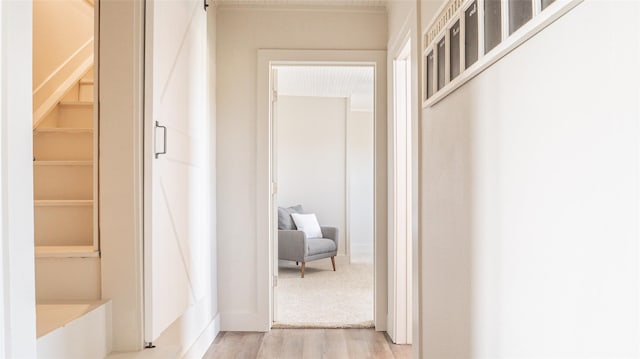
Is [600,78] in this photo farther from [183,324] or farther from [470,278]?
[183,324]

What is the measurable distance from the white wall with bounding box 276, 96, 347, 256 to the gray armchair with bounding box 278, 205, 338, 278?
771 millimetres

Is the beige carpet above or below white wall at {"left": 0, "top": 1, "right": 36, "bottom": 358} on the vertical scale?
below

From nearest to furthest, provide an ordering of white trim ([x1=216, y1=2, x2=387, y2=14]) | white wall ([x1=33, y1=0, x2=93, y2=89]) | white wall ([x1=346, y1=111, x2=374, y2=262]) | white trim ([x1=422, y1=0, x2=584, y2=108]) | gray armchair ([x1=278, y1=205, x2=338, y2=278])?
white trim ([x1=422, y1=0, x2=584, y2=108]) < white wall ([x1=33, y1=0, x2=93, y2=89]) < white trim ([x1=216, y1=2, x2=387, y2=14]) < gray armchair ([x1=278, y1=205, x2=338, y2=278]) < white wall ([x1=346, y1=111, x2=374, y2=262])

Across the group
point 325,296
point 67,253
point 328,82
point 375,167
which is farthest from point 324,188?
point 67,253

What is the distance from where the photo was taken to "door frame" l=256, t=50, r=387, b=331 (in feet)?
11.3

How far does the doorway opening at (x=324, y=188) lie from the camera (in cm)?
505

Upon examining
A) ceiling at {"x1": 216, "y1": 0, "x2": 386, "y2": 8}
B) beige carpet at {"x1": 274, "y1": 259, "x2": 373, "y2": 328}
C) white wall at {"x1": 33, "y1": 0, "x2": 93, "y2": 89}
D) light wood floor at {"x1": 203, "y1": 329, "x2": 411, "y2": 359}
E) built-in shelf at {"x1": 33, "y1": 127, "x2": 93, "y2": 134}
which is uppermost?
ceiling at {"x1": 216, "y1": 0, "x2": 386, "y2": 8}

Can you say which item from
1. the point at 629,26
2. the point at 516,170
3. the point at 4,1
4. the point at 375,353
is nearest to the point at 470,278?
the point at 516,170

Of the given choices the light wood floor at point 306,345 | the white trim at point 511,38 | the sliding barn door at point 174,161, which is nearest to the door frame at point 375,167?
the light wood floor at point 306,345

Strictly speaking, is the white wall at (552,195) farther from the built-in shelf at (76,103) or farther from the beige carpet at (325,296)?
the built-in shelf at (76,103)

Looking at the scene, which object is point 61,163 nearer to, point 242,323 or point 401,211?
point 242,323

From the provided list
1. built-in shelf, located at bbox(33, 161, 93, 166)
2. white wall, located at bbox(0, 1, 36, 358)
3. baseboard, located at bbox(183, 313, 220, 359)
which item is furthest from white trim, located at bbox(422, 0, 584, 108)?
baseboard, located at bbox(183, 313, 220, 359)

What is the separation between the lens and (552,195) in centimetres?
95

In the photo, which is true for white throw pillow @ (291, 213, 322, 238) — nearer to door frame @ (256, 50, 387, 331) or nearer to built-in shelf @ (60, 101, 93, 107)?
door frame @ (256, 50, 387, 331)
